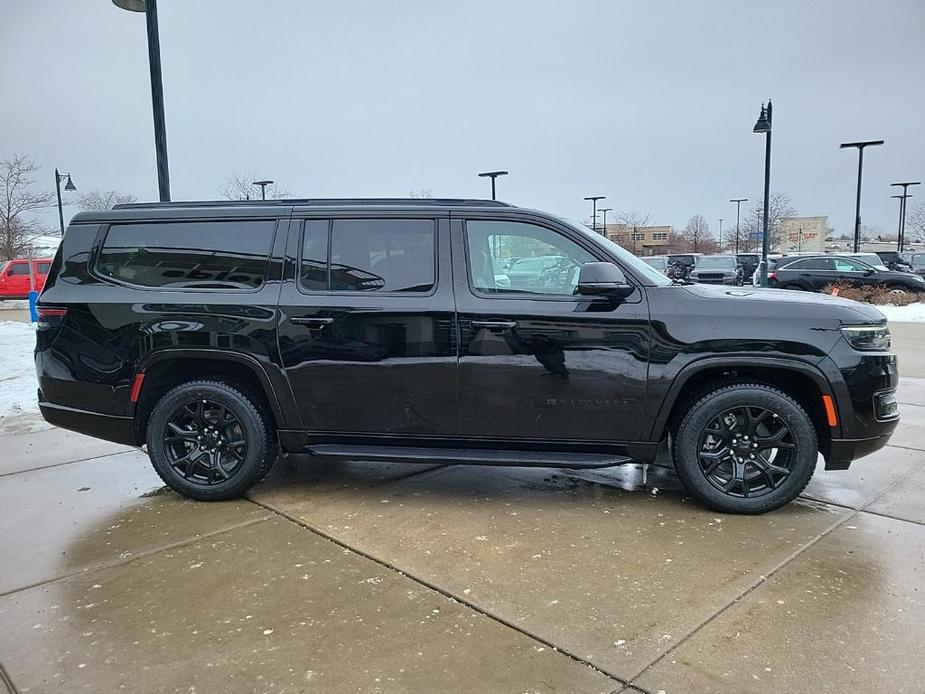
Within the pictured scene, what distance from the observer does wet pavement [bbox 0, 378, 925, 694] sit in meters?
2.62

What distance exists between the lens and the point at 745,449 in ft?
13.4

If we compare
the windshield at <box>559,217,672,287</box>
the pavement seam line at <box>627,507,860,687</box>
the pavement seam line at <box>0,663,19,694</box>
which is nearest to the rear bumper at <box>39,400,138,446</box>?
the pavement seam line at <box>0,663,19,694</box>

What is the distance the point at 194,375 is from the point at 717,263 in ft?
83.1

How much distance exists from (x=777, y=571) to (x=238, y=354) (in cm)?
328

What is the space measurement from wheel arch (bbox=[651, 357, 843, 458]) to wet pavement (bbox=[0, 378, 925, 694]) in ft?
1.81

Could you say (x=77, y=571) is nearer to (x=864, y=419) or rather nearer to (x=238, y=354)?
(x=238, y=354)

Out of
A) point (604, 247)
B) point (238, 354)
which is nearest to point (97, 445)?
point (238, 354)

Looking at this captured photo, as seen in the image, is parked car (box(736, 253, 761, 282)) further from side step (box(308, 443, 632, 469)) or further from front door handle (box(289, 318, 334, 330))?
front door handle (box(289, 318, 334, 330))

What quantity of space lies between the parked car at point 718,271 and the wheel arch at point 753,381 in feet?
68.7

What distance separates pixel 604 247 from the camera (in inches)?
164

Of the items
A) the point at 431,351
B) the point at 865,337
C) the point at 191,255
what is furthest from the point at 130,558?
the point at 865,337

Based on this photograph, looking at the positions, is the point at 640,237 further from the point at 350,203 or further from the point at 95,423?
the point at 95,423

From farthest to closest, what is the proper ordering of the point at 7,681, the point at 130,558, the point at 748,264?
1. the point at 748,264
2. the point at 130,558
3. the point at 7,681

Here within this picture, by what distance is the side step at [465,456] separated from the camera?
13.3 feet
